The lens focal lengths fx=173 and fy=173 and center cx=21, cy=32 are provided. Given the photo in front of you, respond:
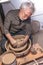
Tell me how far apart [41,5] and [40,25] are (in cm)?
34

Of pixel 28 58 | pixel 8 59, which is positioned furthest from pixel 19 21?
pixel 8 59

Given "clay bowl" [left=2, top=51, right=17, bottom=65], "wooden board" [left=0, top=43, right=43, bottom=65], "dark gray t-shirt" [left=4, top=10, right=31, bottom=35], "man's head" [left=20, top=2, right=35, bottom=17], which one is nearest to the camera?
"clay bowl" [left=2, top=51, right=17, bottom=65]

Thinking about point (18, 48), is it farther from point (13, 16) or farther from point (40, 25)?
point (40, 25)

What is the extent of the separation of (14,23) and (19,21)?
61 millimetres

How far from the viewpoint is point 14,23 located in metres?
1.94

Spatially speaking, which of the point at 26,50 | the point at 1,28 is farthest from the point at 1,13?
the point at 26,50

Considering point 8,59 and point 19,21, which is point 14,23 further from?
point 8,59

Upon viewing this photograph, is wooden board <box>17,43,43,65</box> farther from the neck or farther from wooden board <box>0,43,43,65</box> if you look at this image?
the neck

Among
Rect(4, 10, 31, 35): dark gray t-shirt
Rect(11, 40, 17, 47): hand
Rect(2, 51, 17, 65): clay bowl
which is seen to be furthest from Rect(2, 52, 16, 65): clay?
Rect(4, 10, 31, 35): dark gray t-shirt

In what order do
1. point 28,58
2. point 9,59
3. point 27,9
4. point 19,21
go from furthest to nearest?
point 19,21
point 27,9
point 28,58
point 9,59

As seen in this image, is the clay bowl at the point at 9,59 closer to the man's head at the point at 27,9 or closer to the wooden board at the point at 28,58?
the wooden board at the point at 28,58

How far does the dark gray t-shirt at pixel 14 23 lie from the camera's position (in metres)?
1.91

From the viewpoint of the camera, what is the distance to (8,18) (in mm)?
1909

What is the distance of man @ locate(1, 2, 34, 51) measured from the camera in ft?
5.85
